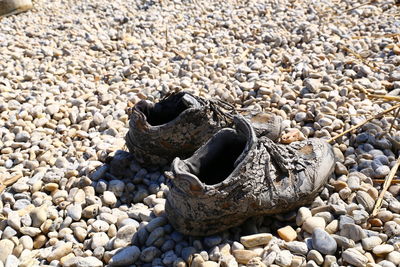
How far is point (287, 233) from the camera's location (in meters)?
1.87

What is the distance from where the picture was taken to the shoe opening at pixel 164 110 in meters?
2.32

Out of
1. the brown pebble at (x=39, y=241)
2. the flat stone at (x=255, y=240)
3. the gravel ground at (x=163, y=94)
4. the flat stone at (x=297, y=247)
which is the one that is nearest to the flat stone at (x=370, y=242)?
the gravel ground at (x=163, y=94)

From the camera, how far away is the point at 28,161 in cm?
255

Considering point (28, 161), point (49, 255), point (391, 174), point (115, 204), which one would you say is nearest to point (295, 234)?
point (391, 174)

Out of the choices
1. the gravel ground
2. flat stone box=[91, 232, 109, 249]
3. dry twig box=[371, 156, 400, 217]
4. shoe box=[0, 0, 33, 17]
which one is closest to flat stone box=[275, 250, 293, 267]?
the gravel ground

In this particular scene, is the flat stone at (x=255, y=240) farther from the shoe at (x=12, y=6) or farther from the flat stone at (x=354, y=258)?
the shoe at (x=12, y=6)

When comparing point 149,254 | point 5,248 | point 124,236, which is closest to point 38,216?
point 5,248

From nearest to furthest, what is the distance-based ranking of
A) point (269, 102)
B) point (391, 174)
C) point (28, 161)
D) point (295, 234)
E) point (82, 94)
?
point (295, 234) → point (391, 174) → point (28, 161) → point (269, 102) → point (82, 94)

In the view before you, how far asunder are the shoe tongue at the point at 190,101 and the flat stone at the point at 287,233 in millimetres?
748

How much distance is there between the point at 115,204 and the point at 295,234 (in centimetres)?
90

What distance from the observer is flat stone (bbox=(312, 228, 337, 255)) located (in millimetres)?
1747

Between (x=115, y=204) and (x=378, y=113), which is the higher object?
(x=378, y=113)

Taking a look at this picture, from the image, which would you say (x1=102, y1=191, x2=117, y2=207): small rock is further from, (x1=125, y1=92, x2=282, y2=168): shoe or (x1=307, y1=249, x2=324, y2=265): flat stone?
(x1=307, y1=249, x2=324, y2=265): flat stone

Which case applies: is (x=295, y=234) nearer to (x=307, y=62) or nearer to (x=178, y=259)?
(x=178, y=259)
